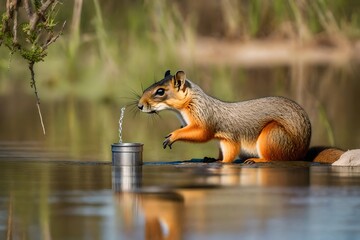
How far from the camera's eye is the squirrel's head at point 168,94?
62.5 ft

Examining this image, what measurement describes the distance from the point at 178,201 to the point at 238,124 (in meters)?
4.61

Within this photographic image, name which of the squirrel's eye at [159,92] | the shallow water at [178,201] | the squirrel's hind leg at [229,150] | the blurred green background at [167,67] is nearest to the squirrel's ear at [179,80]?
the squirrel's eye at [159,92]

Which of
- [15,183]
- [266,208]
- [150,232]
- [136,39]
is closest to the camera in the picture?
[150,232]

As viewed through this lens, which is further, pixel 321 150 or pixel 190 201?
pixel 321 150

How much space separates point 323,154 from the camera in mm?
19375

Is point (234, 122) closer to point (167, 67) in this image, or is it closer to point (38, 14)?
point (38, 14)

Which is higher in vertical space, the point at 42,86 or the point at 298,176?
the point at 42,86

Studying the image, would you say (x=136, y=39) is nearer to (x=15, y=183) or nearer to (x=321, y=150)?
(x=321, y=150)

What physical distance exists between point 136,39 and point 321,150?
895 centimetres

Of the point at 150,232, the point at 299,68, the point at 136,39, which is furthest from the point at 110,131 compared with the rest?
the point at 299,68

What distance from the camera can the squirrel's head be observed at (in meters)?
19.1

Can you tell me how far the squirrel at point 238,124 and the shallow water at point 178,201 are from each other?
465 mm

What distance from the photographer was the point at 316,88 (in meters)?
36.0

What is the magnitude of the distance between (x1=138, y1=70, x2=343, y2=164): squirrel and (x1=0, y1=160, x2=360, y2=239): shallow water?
47 cm
